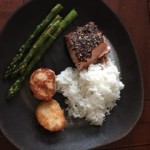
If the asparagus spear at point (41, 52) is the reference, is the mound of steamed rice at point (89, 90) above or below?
below

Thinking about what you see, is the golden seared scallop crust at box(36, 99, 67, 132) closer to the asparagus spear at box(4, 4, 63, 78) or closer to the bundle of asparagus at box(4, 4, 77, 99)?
the bundle of asparagus at box(4, 4, 77, 99)

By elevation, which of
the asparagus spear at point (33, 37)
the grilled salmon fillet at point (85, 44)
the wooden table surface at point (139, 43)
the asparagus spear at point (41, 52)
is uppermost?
the asparagus spear at point (33, 37)

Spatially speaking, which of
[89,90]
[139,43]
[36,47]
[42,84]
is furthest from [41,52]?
[139,43]

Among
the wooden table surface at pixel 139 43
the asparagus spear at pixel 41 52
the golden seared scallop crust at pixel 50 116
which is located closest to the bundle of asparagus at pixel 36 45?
the asparagus spear at pixel 41 52

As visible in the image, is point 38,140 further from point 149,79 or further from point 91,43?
point 149,79

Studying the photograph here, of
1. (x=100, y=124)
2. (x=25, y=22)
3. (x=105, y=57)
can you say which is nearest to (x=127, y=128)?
(x=100, y=124)

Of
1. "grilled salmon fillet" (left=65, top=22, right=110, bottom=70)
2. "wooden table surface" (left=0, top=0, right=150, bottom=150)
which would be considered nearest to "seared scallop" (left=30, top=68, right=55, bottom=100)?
"grilled salmon fillet" (left=65, top=22, right=110, bottom=70)

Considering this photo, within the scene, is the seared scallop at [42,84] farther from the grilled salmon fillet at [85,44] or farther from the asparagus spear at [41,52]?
the grilled salmon fillet at [85,44]
